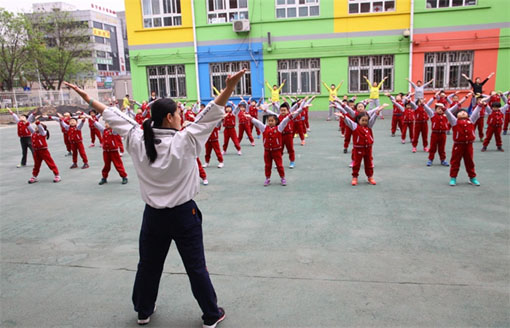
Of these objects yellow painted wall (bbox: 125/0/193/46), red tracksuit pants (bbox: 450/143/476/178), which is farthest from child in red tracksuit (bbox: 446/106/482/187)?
yellow painted wall (bbox: 125/0/193/46)

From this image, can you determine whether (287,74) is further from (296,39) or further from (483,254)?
(483,254)

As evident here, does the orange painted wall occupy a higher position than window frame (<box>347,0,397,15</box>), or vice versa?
window frame (<box>347,0,397,15</box>)

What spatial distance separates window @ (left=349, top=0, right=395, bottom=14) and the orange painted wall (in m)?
1.96

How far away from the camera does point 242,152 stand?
11523 millimetres

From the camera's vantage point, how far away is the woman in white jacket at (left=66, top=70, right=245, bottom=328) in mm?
2699

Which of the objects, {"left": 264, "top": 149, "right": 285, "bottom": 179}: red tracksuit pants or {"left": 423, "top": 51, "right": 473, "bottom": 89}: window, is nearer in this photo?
{"left": 264, "top": 149, "right": 285, "bottom": 179}: red tracksuit pants

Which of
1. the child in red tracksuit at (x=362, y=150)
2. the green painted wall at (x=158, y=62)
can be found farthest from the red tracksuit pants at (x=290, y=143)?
the green painted wall at (x=158, y=62)

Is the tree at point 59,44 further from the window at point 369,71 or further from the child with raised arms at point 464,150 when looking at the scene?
the child with raised arms at point 464,150

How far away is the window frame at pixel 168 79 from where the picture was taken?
70.0 feet

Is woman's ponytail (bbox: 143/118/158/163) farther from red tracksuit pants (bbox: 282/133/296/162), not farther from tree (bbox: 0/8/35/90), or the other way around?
tree (bbox: 0/8/35/90)

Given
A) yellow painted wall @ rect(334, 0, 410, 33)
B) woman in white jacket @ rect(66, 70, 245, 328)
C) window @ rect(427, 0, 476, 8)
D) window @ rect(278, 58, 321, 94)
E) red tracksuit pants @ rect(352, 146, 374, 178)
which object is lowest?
red tracksuit pants @ rect(352, 146, 374, 178)

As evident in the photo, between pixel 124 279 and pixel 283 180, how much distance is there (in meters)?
4.20

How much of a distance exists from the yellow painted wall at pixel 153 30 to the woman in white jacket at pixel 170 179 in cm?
1894

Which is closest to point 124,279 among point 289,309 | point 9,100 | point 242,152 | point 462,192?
point 289,309
